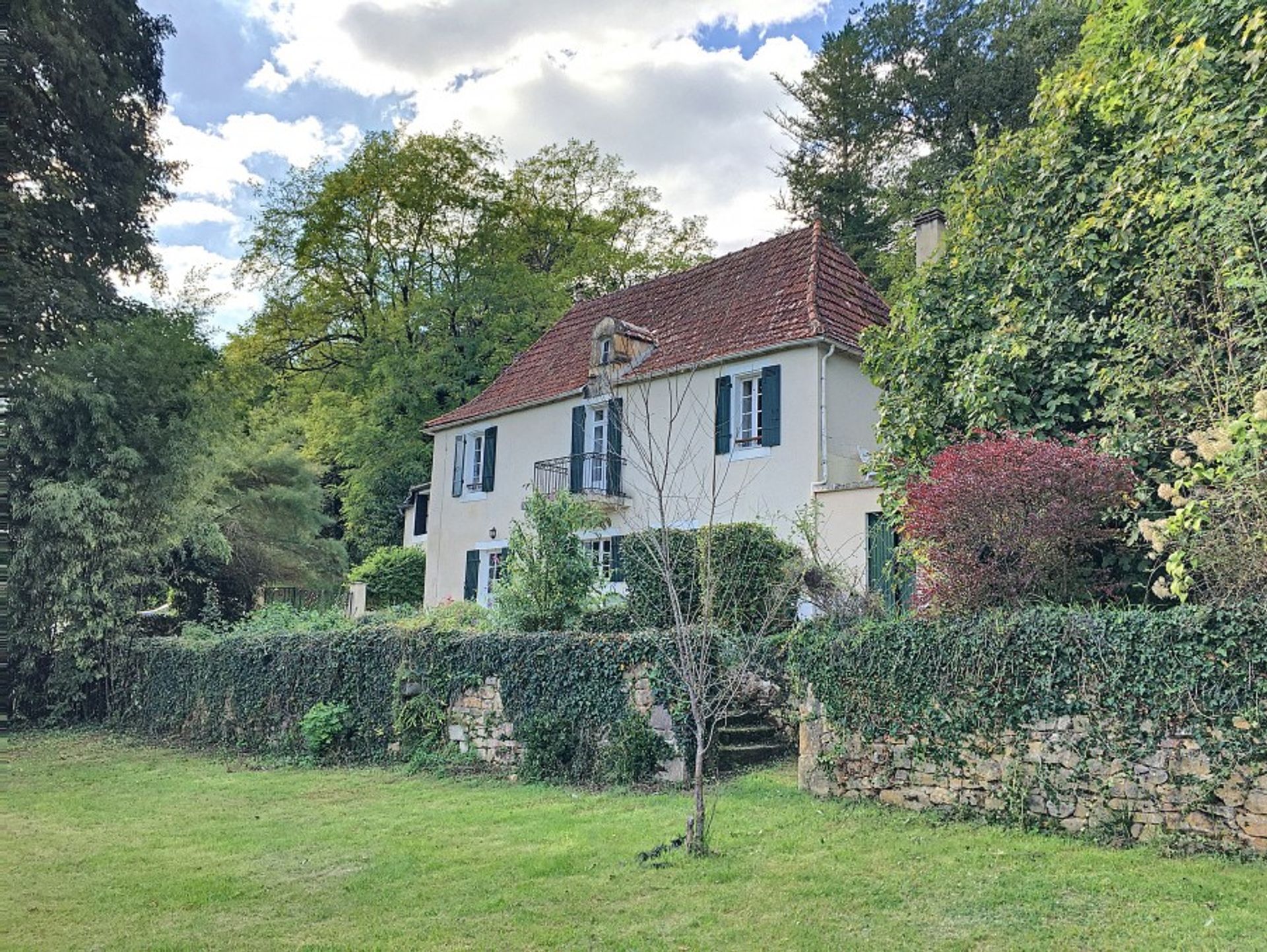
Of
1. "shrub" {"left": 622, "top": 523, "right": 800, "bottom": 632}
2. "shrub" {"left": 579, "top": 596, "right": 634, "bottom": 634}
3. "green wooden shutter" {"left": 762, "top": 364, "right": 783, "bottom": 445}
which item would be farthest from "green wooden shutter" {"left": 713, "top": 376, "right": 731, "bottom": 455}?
"shrub" {"left": 579, "top": 596, "right": 634, "bottom": 634}

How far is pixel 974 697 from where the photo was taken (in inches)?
271

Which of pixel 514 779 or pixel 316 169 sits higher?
pixel 316 169

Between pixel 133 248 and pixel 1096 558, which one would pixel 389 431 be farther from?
pixel 1096 558

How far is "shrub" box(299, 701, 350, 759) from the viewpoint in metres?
11.0

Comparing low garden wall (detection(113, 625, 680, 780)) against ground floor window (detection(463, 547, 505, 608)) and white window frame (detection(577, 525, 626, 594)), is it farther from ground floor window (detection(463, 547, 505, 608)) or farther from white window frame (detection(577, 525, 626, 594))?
ground floor window (detection(463, 547, 505, 608))

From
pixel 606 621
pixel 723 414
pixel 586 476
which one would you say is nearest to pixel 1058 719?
pixel 606 621

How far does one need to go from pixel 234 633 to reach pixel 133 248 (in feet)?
22.2

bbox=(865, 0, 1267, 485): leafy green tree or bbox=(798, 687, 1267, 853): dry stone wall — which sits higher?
bbox=(865, 0, 1267, 485): leafy green tree

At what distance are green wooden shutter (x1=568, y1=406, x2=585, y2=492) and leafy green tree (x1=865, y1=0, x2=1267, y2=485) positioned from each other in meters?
7.39

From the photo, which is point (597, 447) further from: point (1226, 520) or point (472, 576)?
point (1226, 520)

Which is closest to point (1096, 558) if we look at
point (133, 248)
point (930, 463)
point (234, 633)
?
point (930, 463)

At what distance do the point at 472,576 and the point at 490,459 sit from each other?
2618mm

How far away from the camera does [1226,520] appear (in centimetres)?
645

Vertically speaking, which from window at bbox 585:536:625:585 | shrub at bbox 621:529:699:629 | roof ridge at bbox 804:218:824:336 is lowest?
shrub at bbox 621:529:699:629
